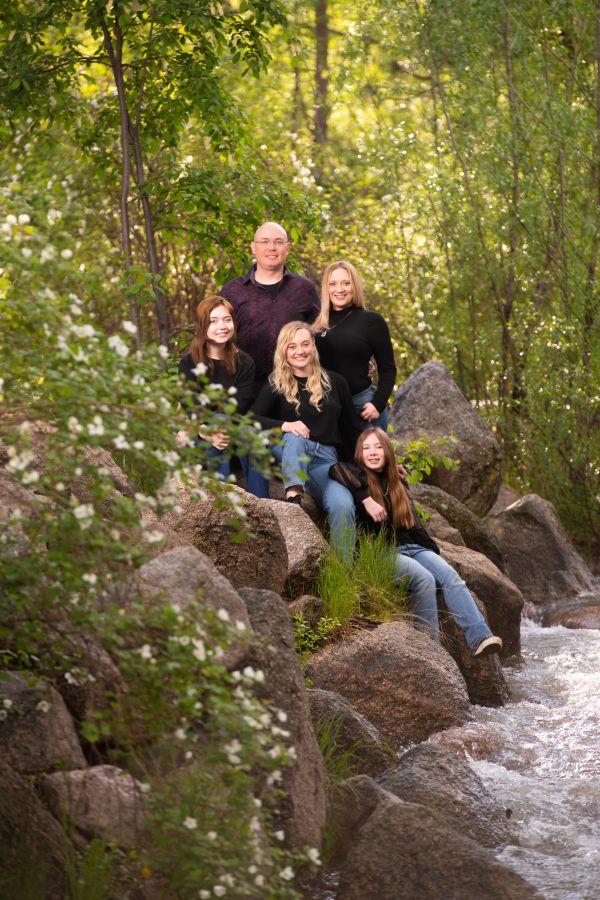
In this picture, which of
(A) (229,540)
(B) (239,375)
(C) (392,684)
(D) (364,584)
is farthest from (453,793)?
(B) (239,375)

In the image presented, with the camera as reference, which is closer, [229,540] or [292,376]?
[229,540]

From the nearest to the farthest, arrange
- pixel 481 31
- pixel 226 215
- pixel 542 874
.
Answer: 1. pixel 542 874
2. pixel 226 215
3. pixel 481 31

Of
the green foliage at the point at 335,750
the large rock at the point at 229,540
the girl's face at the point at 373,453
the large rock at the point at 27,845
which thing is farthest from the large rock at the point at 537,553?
the large rock at the point at 27,845

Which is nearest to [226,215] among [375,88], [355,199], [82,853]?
[82,853]

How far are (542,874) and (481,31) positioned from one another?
10.6 m

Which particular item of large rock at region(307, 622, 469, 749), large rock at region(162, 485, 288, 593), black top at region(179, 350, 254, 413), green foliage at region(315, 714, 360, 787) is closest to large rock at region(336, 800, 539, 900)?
green foliage at region(315, 714, 360, 787)

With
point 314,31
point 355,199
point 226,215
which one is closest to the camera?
point 226,215

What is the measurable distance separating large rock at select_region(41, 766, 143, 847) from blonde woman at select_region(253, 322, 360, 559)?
11.1 feet

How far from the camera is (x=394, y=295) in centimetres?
1475

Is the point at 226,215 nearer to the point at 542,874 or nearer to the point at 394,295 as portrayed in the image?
the point at 394,295

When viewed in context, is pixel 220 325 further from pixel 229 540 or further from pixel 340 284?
pixel 229 540

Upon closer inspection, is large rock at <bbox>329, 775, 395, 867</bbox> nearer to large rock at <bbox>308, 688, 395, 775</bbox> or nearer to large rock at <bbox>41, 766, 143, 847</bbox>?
large rock at <bbox>308, 688, 395, 775</bbox>

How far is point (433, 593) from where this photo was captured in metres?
7.75

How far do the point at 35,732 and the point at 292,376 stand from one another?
383 cm
